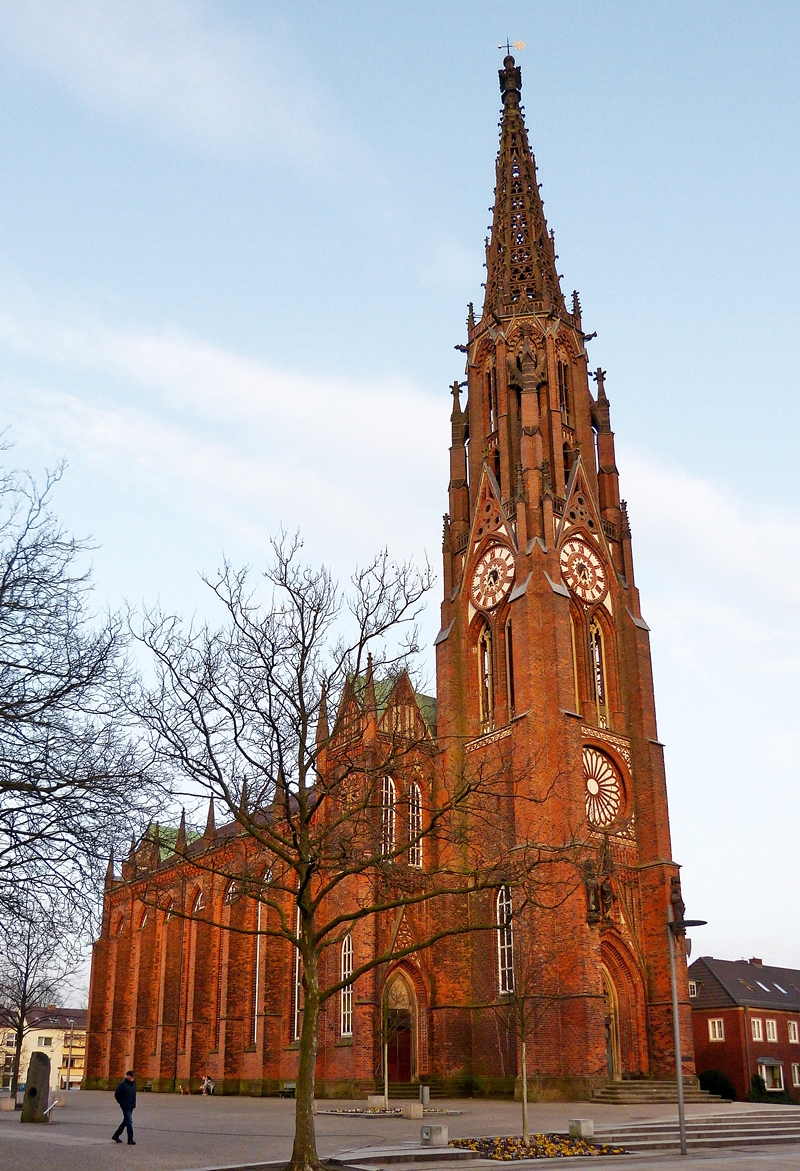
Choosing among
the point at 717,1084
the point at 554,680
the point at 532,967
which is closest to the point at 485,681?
the point at 554,680

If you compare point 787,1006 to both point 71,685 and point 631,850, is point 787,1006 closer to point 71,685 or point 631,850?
point 631,850

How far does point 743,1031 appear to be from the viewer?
54.7 meters

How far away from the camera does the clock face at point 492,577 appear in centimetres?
4378

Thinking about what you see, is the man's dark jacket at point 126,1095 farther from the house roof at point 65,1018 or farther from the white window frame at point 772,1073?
the house roof at point 65,1018

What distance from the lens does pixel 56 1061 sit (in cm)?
13112

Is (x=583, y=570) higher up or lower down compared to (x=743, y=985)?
higher up

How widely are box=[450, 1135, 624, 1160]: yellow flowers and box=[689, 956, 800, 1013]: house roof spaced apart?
38.4 m

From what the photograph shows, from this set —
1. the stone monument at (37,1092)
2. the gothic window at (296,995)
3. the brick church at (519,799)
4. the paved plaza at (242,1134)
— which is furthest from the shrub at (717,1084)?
the stone monument at (37,1092)

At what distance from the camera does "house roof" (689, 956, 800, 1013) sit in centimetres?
5662

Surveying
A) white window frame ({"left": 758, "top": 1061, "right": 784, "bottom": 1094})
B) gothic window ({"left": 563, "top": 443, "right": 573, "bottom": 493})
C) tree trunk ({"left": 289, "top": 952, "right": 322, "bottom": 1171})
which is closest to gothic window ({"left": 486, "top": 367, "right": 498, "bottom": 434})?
gothic window ({"left": 563, "top": 443, "right": 573, "bottom": 493})

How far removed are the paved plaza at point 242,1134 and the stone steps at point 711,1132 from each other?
1.01 meters

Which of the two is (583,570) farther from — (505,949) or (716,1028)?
(716,1028)

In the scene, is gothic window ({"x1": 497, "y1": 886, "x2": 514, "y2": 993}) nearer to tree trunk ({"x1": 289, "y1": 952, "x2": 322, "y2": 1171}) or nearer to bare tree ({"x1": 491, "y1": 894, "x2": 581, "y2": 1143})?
bare tree ({"x1": 491, "y1": 894, "x2": 581, "y2": 1143})

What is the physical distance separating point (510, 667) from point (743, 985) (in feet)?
96.7
